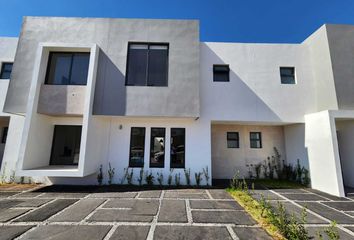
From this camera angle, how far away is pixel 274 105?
26.7 feet

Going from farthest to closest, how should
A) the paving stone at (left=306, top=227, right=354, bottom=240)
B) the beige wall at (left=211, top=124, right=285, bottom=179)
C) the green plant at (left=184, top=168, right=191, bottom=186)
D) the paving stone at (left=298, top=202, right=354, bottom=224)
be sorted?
1. the beige wall at (left=211, top=124, right=285, bottom=179)
2. the green plant at (left=184, top=168, right=191, bottom=186)
3. the paving stone at (left=298, top=202, right=354, bottom=224)
4. the paving stone at (left=306, top=227, right=354, bottom=240)

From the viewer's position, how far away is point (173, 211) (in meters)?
4.75

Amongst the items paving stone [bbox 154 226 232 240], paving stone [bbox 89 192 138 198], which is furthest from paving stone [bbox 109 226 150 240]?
paving stone [bbox 89 192 138 198]

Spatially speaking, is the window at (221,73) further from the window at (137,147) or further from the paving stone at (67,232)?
the paving stone at (67,232)

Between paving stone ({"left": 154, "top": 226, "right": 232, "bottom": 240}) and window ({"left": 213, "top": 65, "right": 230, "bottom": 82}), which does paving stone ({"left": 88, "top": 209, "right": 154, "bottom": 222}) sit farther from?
window ({"left": 213, "top": 65, "right": 230, "bottom": 82})

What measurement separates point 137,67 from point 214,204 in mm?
6448

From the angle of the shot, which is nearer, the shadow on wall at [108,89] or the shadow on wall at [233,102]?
the shadow on wall at [108,89]

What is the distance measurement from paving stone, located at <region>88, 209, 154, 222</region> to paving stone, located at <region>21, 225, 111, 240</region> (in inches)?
15.2

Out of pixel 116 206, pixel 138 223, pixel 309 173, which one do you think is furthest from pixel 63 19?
pixel 309 173

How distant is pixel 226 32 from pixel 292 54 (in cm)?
383

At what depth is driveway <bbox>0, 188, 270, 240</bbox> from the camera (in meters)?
3.55

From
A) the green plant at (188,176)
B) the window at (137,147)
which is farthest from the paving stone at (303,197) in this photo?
the window at (137,147)

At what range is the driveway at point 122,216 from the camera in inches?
140

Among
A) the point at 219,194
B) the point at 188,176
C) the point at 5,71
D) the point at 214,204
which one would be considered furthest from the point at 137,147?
the point at 5,71
